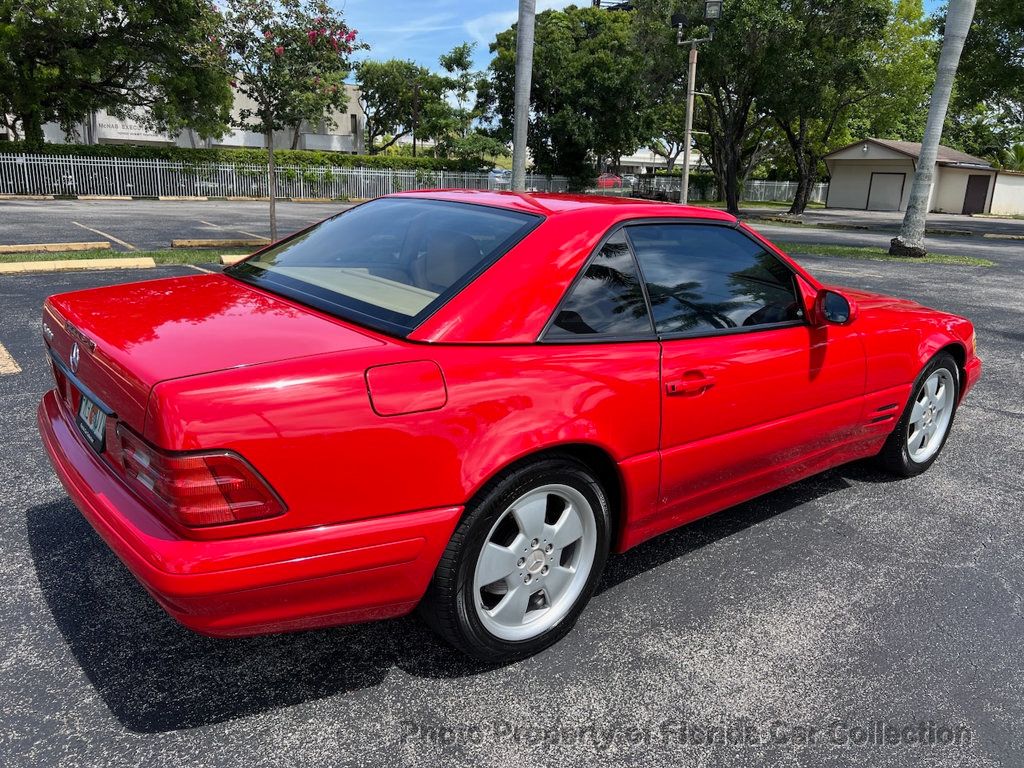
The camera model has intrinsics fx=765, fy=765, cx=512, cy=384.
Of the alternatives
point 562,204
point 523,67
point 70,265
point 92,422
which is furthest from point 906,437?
point 70,265

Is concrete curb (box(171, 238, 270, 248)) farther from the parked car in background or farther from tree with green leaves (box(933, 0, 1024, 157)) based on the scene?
the parked car in background

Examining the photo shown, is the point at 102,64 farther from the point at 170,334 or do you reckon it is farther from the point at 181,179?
the point at 170,334

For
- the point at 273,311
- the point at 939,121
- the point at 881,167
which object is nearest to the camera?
the point at 273,311

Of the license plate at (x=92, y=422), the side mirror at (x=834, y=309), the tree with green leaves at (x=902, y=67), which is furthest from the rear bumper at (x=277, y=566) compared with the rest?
the tree with green leaves at (x=902, y=67)

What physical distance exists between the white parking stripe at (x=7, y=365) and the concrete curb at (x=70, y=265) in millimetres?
3977

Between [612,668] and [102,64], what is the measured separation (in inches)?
1139

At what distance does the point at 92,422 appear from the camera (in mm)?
2488

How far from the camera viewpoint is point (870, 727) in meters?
2.42

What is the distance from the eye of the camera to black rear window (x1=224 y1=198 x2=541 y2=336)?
2.61 m

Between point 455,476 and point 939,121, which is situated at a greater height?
point 939,121

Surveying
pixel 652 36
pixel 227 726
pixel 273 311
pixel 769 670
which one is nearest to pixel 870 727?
pixel 769 670

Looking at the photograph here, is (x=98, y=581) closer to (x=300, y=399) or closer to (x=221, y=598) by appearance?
(x=221, y=598)

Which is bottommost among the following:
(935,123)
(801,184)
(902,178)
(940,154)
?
(801,184)

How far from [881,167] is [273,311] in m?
52.5
